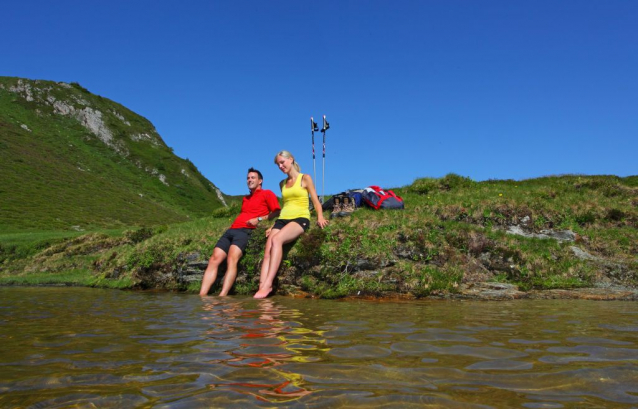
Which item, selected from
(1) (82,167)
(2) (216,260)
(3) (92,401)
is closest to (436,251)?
(2) (216,260)

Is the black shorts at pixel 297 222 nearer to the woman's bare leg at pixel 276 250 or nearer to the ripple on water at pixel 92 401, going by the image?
the woman's bare leg at pixel 276 250

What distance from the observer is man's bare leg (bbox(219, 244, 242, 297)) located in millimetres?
9531

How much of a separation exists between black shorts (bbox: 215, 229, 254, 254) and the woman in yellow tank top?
0.89 meters

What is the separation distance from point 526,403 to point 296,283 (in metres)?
7.48

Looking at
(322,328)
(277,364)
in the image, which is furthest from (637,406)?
(322,328)

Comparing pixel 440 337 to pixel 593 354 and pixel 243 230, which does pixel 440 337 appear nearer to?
pixel 593 354

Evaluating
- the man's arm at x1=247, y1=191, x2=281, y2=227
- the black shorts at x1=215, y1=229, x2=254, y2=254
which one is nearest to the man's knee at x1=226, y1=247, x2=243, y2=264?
the black shorts at x1=215, y1=229, x2=254, y2=254

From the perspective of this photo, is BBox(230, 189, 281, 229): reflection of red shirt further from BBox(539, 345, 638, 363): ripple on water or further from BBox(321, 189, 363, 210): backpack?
BBox(539, 345, 638, 363): ripple on water

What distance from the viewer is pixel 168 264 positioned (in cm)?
1173

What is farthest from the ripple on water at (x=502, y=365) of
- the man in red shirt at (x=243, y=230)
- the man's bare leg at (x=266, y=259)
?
the man in red shirt at (x=243, y=230)

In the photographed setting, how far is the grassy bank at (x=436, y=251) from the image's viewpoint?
8961 mm

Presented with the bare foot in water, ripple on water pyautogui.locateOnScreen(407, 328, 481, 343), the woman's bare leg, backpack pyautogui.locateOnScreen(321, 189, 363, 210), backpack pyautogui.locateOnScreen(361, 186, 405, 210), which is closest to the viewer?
ripple on water pyautogui.locateOnScreen(407, 328, 481, 343)

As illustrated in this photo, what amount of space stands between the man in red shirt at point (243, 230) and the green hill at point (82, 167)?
104 feet

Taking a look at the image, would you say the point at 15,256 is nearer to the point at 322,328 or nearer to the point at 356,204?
the point at 356,204
